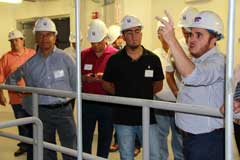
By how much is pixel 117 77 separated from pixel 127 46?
0.84 feet

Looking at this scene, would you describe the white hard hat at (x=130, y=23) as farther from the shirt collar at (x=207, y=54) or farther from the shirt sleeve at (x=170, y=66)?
the shirt collar at (x=207, y=54)

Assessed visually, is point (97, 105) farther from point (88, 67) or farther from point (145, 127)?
point (145, 127)

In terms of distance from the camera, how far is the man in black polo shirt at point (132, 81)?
2807 mm

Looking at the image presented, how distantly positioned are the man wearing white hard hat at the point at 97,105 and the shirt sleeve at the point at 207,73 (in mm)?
1490

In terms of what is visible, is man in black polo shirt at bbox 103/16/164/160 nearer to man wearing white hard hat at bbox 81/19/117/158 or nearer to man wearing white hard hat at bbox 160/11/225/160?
man wearing white hard hat at bbox 81/19/117/158

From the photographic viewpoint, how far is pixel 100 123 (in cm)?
336

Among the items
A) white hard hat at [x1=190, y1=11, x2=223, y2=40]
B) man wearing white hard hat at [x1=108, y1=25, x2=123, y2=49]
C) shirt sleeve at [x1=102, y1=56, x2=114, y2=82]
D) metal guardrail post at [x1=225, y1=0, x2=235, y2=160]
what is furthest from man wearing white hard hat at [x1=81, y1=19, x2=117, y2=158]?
metal guardrail post at [x1=225, y1=0, x2=235, y2=160]

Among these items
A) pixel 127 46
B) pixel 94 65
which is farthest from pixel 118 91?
pixel 94 65

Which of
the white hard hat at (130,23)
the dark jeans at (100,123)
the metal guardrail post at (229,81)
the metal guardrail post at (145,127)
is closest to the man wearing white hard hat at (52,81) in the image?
Result: the dark jeans at (100,123)

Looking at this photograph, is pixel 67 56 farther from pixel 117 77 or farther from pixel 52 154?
pixel 52 154

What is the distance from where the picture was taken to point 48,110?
3.27 metres

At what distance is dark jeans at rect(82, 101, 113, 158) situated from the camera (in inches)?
130

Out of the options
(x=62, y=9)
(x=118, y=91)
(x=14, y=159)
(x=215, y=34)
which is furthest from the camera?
(x=62, y=9)

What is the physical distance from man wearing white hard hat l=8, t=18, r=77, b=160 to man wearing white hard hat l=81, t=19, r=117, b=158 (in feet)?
0.42
